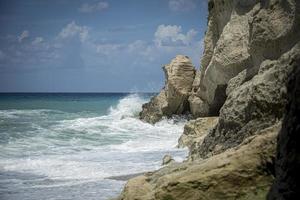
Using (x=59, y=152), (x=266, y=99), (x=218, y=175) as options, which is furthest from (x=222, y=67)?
(x=218, y=175)

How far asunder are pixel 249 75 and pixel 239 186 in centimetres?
601

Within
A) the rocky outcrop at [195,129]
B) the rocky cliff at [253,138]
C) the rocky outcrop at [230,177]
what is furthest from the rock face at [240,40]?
the rocky outcrop at [230,177]

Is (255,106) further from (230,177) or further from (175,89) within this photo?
(175,89)

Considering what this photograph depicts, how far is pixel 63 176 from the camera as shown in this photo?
1224cm

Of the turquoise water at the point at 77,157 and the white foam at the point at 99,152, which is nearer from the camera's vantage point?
the turquoise water at the point at 77,157

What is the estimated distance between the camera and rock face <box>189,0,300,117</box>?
9.37 metres

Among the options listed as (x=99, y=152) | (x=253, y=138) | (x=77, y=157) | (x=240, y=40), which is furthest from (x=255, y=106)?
(x=99, y=152)

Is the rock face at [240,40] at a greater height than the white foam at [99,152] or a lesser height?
greater

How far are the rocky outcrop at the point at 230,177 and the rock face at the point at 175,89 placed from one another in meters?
21.1

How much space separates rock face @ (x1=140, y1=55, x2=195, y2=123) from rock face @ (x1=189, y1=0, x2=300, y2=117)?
0.90 m

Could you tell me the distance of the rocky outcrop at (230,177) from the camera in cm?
542

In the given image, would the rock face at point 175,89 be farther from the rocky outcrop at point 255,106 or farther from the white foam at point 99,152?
the rocky outcrop at point 255,106

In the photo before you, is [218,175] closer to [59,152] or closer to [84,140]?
[59,152]

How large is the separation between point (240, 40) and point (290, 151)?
12406mm
